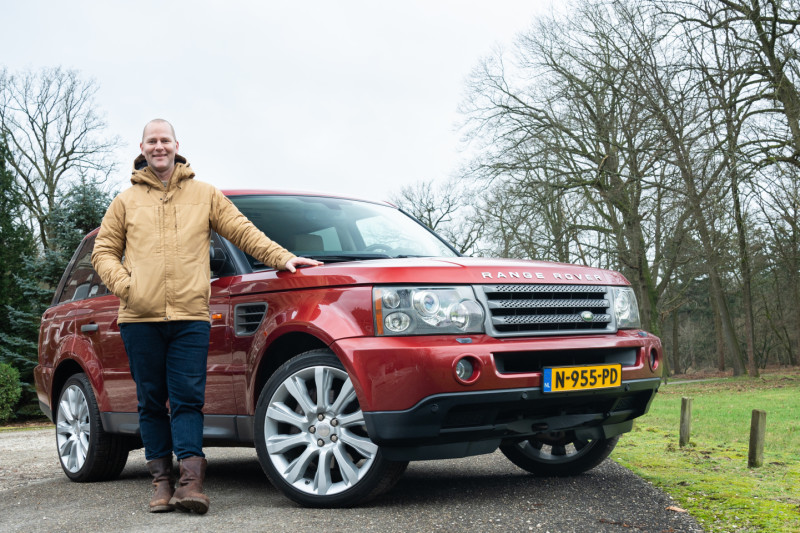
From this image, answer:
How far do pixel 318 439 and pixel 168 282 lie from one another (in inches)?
45.2

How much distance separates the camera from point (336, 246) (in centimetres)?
544

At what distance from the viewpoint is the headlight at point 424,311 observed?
13.2ft

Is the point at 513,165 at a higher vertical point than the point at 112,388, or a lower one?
higher

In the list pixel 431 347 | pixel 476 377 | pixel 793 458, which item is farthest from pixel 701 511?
pixel 793 458

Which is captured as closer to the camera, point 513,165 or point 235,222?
point 235,222

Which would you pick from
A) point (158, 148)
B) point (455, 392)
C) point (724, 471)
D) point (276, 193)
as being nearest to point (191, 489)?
point (455, 392)

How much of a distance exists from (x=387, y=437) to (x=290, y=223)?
199 centimetres

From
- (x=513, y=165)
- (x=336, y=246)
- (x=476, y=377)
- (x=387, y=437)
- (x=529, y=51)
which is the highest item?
(x=529, y=51)

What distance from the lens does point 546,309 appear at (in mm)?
4363

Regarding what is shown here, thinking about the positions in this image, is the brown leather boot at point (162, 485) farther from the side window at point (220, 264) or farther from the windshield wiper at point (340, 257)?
the windshield wiper at point (340, 257)

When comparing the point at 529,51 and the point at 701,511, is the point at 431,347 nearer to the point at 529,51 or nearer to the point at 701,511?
the point at 701,511

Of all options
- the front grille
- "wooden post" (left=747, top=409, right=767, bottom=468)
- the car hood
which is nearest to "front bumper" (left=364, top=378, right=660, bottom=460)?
the front grille

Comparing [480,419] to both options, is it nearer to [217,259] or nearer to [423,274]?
[423,274]

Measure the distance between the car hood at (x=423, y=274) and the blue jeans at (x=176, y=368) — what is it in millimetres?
433
